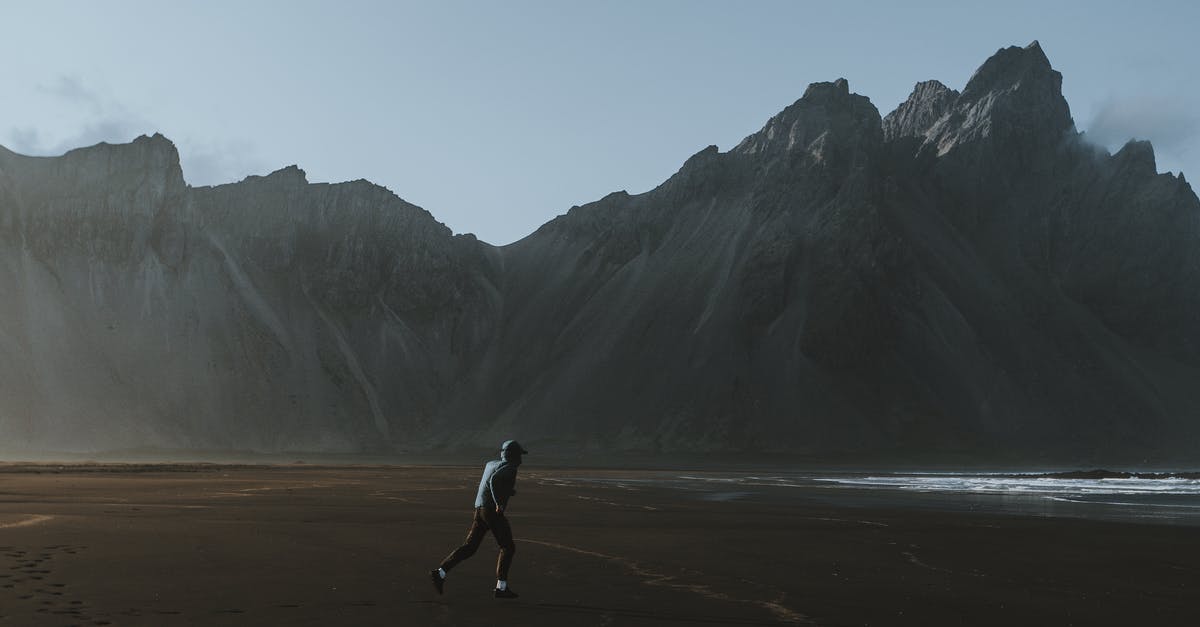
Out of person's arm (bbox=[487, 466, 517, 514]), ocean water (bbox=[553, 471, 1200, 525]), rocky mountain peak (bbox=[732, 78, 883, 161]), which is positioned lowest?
ocean water (bbox=[553, 471, 1200, 525])

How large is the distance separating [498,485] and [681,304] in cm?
13487

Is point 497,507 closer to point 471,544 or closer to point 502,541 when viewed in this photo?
point 502,541

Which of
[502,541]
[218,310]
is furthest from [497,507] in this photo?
[218,310]

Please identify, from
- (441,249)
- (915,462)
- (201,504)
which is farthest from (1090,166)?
(201,504)

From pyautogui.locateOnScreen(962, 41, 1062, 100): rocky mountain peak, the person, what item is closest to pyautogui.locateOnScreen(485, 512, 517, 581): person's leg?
the person

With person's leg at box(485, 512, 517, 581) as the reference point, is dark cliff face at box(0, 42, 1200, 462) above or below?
above

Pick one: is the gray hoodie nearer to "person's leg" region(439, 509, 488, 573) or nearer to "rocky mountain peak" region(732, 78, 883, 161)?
"person's leg" region(439, 509, 488, 573)

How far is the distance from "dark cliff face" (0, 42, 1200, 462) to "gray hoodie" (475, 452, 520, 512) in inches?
4295

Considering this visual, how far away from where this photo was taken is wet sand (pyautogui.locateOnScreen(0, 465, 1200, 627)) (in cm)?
1456

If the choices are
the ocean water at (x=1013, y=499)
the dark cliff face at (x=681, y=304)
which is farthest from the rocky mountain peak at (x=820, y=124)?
the ocean water at (x=1013, y=499)

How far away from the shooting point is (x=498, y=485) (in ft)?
53.1

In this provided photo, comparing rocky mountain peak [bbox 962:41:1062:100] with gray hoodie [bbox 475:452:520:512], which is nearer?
gray hoodie [bbox 475:452:520:512]

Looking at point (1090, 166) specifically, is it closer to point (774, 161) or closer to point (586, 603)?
point (774, 161)

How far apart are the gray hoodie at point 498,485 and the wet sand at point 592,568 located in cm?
128
